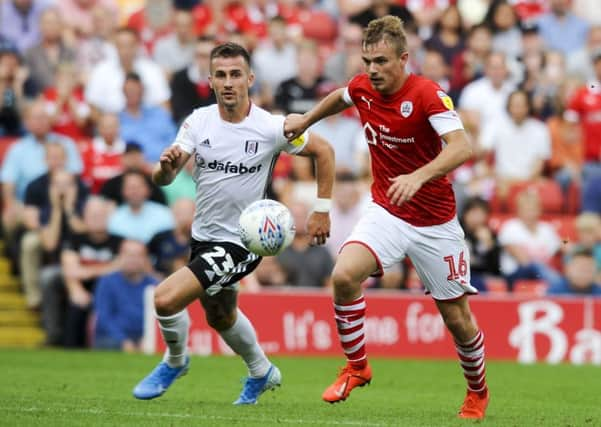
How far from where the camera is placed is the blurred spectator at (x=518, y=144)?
1944 cm

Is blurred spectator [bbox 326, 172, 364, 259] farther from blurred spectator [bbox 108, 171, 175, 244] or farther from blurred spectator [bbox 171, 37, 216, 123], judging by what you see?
blurred spectator [bbox 171, 37, 216, 123]

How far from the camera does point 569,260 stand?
17281mm

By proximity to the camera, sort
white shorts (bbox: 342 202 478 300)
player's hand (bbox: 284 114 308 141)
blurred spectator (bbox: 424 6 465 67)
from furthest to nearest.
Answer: blurred spectator (bbox: 424 6 465 67), player's hand (bbox: 284 114 308 141), white shorts (bbox: 342 202 478 300)

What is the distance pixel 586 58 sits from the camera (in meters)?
21.3

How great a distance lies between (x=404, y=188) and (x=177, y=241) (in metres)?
8.95

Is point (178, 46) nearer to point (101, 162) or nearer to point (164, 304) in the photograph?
point (101, 162)

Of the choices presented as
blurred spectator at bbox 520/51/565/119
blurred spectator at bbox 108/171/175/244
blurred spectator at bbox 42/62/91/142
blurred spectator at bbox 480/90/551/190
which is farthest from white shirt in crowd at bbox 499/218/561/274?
blurred spectator at bbox 42/62/91/142

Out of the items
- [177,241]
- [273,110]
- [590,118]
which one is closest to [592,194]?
[590,118]

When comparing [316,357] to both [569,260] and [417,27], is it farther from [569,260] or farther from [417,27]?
[417,27]

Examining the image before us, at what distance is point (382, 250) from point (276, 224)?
30.3 inches

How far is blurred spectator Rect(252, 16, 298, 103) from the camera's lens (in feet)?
68.3

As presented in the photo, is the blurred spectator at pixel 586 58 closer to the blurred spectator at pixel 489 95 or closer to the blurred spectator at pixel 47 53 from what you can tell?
the blurred spectator at pixel 489 95

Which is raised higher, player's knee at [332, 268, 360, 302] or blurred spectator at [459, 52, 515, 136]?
blurred spectator at [459, 52, 515, 136]

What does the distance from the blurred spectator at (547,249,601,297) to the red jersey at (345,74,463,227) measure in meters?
7.56
